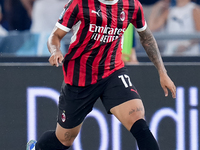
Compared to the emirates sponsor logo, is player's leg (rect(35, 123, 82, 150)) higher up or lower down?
lower down

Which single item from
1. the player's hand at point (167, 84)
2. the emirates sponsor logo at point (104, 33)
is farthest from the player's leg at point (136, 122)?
the emirates sponsor logo at point (104, 33)

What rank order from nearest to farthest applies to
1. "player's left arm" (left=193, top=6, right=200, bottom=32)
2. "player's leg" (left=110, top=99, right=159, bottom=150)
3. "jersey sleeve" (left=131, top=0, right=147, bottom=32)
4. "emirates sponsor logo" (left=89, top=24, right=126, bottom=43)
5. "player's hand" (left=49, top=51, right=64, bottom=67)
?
"player's hand" (left=49, top=51, right=64, bottom=67) → "player's leg" (left=110, top=99, right=159, bottom=150) → "emirates sponsor logo" (left=89, top=24, right=126, bottom=43) → "jersey sleeve" (left=131, top=0, right=147, bottom=32) → "player's left arm" (left=193, top=6, right=200, bottom=32)

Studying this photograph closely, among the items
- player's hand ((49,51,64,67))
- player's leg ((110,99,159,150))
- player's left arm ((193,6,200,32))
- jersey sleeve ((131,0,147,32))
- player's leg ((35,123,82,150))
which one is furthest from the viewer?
player's left arm ((193,6,200,32))

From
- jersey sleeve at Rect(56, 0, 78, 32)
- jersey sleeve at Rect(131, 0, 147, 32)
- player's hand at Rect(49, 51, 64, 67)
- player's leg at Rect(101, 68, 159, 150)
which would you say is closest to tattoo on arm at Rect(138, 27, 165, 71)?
jersey sleeve at Rect(131, 0, 147, 32)

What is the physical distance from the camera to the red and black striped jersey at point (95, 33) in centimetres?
358

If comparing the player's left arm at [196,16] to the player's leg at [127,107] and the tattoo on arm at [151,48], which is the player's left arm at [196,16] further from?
the player's leg at [127,107]

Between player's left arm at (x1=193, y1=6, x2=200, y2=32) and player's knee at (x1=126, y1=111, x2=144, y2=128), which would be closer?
player's knee at (x1=126, y1=111, x2=144, y2=128)

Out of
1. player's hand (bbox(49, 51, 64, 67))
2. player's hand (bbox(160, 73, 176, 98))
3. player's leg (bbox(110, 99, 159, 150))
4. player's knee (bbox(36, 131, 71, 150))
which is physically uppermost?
player's hand (bbox(49, 51, 64, 67))

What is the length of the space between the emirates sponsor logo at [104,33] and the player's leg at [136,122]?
542 millimetres

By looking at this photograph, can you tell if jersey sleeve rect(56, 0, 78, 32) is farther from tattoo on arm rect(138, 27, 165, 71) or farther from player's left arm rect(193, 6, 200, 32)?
player's left arm rect(193, 6, 200, 32)

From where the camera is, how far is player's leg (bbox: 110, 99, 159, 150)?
3502mm

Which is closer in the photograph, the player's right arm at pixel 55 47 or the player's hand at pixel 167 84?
the player's right arm at pixel 55 47

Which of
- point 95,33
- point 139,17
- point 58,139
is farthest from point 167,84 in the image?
point 58,139

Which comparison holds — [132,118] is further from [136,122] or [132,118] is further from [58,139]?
[58,139]
